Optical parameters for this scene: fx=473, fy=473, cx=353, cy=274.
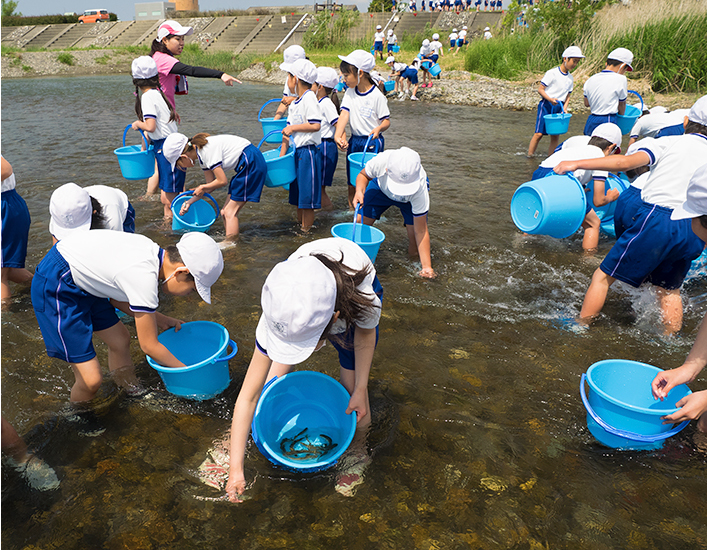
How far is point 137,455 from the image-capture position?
2.32m

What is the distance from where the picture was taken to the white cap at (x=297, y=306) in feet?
4.96

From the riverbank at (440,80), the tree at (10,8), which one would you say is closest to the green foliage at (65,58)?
the riverbank at (440,80)

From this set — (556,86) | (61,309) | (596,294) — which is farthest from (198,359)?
(556,86)

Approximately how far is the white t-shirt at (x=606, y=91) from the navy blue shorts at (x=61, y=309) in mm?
6294

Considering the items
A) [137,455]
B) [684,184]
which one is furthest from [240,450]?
[684,184]

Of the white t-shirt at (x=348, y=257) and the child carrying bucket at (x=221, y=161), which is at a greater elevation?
the white t-shirt at (x=348, y=257)

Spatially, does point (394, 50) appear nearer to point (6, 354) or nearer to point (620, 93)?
point (620, 93)

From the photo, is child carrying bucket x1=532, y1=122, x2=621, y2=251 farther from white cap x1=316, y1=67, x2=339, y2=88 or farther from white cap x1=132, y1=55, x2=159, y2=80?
white cap x1=132, y1=55, x2=159, y2=80

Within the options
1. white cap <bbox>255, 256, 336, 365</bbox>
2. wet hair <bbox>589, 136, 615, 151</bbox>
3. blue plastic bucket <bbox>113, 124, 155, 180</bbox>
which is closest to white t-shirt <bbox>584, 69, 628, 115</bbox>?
wet hair <bbox>589, 136, 615, 151</bbox>

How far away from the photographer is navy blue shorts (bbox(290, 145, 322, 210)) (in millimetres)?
4867

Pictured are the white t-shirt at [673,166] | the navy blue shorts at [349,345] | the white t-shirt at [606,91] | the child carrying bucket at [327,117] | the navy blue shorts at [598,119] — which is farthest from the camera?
the navy blue shorts at [598,119]

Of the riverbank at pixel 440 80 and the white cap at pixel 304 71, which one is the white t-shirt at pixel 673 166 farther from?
the riverbank at pixel 440 80

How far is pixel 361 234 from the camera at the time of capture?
388 cm

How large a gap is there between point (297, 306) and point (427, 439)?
1.33m
